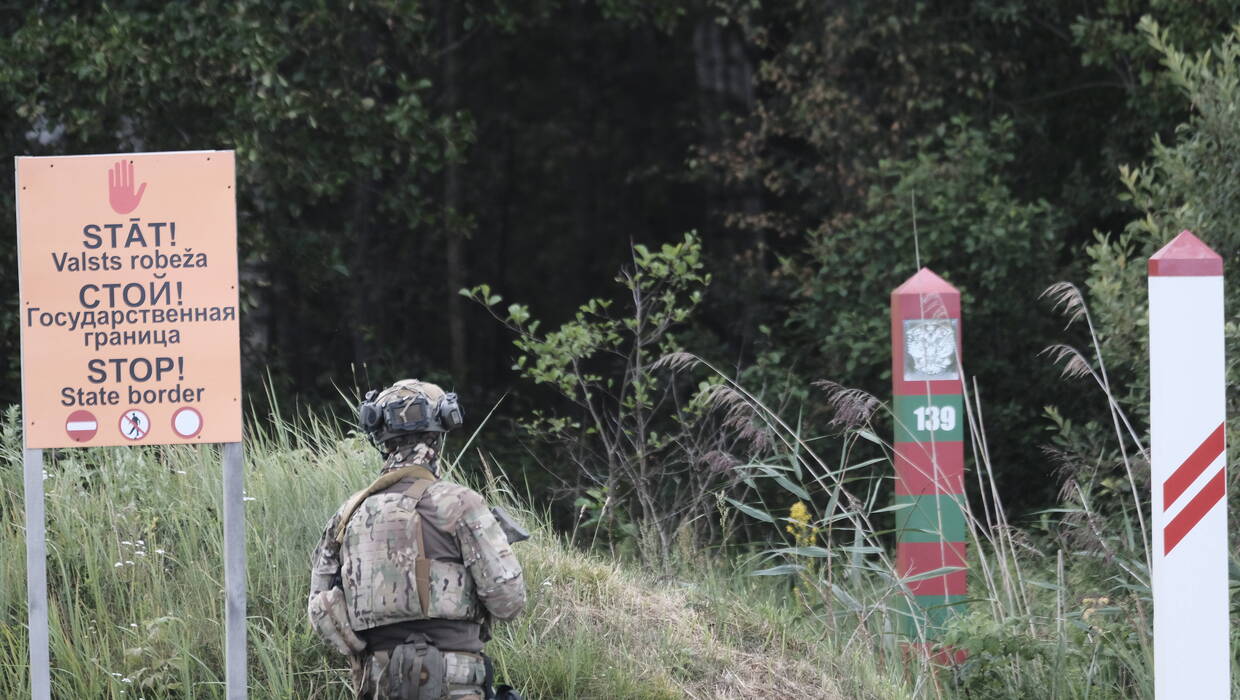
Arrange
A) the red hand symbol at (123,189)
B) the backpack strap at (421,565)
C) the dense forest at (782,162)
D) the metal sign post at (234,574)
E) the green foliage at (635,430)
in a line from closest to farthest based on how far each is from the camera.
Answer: the backpack strap at (421,565)
the metal sign post at (234,574)
the red hand symbol at (123,189)
the green foliage at (635,430)
the dense forest at (782,162)

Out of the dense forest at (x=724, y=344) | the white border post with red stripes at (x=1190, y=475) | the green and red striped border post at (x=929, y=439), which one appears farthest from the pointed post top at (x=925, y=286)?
the white border post with red stripes at (x=1190, y=475)

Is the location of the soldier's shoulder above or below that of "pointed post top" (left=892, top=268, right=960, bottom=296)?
below

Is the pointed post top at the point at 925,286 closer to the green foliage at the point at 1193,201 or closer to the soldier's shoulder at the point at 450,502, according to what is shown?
the green foliage at the point at 1193,201

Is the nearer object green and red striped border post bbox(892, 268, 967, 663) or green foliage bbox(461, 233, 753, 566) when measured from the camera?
green and red striped border post bbox(892, 268, 967, 663)

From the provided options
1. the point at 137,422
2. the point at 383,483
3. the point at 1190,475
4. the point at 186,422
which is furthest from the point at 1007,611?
the point at 137,422

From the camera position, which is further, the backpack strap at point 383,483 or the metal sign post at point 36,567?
the metal sign post at point 36,567

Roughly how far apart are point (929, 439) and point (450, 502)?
7.61 feet

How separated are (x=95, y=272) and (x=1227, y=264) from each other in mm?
5546

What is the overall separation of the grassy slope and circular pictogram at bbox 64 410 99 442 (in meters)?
0.83

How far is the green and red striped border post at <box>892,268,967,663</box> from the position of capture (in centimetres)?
545

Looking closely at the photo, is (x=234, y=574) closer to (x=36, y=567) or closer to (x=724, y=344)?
(x=36, y=567)

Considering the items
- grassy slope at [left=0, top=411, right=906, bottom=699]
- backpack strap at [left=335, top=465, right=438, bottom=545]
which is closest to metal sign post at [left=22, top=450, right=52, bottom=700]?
grassy slope at [left=0, top=411, right=906, bottom=699]

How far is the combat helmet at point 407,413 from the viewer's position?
3.87 meters

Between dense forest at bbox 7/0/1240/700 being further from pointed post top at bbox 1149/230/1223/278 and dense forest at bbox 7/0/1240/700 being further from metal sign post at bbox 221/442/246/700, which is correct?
pointed post top at bbox 1149/230/1223/278
